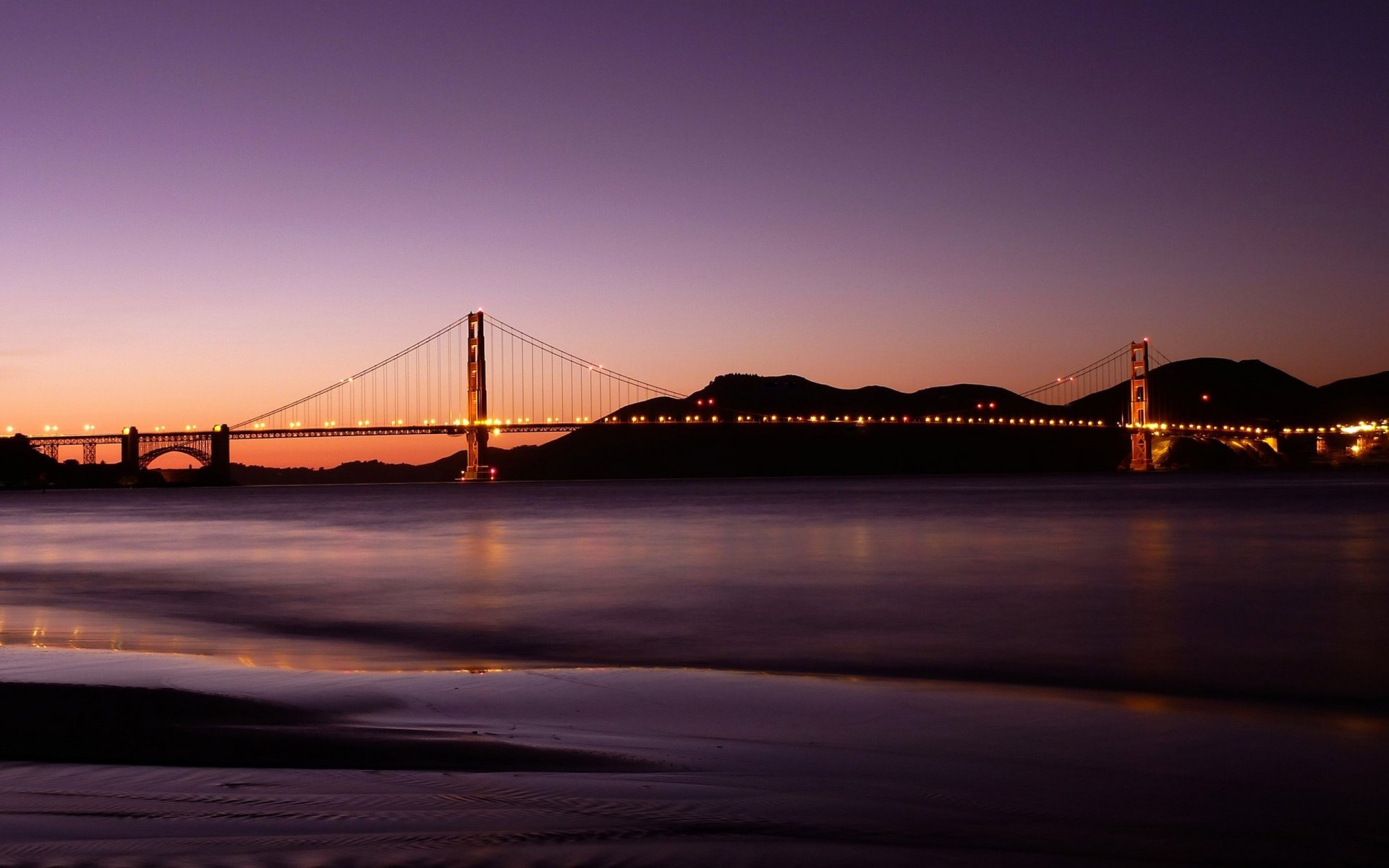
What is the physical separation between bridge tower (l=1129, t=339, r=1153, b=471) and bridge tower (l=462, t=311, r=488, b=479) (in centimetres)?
4777

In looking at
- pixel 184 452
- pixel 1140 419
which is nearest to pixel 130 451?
pixel 184 452

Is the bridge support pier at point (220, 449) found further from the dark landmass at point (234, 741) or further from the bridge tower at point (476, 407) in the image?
the dark landmass at point (234, 741)

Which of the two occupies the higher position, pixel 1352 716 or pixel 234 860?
pixel 234 860

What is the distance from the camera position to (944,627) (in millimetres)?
9125

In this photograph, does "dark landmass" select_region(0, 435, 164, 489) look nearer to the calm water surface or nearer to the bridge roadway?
the bridge roadway

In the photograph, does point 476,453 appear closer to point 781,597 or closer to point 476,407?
point 476,407

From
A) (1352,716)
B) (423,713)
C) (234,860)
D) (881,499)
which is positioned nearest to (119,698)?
(423,713)

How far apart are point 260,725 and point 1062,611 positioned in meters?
7.56

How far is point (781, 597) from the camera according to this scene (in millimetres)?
11727

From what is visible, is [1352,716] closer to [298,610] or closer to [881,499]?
[298,610]

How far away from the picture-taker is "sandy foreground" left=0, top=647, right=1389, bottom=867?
Answer: 2.92 meters

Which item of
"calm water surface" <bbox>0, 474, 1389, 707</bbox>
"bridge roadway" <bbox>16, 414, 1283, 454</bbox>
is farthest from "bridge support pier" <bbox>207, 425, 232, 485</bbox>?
"calm water surface" <bbox>0, 474, 1389, 707</bbox>

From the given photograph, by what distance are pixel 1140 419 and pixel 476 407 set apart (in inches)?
2052

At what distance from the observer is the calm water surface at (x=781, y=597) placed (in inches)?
290
